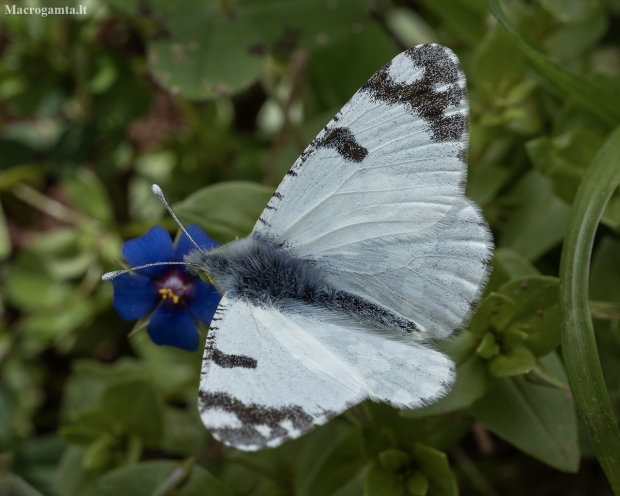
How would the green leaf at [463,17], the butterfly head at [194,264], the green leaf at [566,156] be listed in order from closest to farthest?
the butterfly head at [194,264] → the green leaf at [566,156] → the green leaf at [463,17]

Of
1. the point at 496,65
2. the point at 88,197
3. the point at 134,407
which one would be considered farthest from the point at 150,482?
the point at 496,65

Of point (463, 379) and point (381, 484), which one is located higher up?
point (463, 379)

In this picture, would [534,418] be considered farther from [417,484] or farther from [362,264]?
[362,264]

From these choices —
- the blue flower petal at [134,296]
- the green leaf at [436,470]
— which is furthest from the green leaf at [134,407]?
the green leaf at [436,470]

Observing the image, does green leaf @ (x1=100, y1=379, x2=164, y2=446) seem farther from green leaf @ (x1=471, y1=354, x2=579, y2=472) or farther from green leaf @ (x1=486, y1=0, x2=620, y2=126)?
green leaf @ (x1=486, y1=0, x2=620, y2=126)

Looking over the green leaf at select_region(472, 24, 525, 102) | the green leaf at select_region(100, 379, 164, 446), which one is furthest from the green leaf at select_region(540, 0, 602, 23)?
the green leaf at select_region(100, 379, 164, 446)

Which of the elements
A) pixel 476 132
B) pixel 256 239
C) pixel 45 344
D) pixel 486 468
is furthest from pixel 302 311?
pixel 45 344

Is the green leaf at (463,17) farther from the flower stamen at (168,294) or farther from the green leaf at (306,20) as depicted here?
the flower stamen at (168,294)
